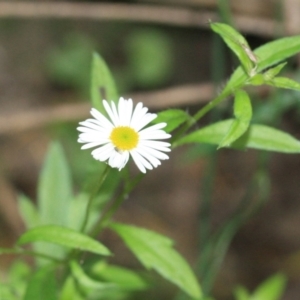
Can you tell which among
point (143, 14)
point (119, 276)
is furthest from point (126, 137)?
point (143, 14)

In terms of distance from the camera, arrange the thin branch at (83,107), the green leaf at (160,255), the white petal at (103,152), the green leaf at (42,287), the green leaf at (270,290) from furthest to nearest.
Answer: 1. the thin branch at (83,107)
2. the green leaf at (270,290)
3. the green leaf at (160,255)
4. the green leaf at (42,287)
5. the white petal at (103,152)

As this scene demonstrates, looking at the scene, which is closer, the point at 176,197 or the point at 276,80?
the point at 276,80

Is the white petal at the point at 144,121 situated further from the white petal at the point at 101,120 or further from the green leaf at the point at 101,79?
the green leaf at the point at 101,79

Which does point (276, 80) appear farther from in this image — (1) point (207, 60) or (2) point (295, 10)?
(1) point (207, 60)

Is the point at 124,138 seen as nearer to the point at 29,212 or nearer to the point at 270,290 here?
the point at 29,212

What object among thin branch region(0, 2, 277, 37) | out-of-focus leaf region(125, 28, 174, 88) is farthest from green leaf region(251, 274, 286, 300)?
out-of-focus leaf region(125, 28, 174, 88)

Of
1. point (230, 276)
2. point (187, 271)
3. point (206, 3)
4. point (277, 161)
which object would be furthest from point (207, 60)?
point (187, 271)

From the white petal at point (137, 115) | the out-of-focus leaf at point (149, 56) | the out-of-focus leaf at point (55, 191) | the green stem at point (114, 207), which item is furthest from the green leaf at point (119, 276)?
the out-of-focus leaf at point (149, 56)
